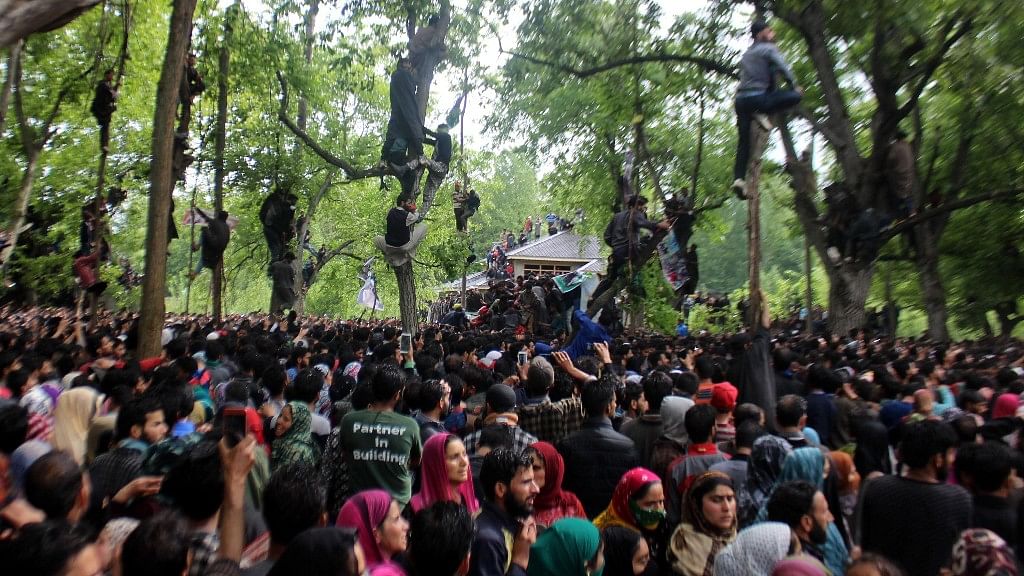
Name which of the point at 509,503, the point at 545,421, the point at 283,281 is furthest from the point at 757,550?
the point at 283,281

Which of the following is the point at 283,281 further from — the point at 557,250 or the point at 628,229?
the point at 557,250

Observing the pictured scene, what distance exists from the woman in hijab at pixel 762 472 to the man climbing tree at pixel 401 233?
9532 mm

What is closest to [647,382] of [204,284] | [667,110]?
[667,110]

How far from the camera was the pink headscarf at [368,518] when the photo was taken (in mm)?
3076

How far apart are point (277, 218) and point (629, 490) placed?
15.1 meters

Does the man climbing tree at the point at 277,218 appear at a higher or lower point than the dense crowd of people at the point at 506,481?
higher

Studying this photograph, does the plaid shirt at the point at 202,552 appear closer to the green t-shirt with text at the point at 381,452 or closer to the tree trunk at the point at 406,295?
the green t-shirt with text at the point at 381,452

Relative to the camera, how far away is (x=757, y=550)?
2922 mm

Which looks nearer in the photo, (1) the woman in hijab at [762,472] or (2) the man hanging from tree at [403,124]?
(1) the woman in hijab at [762,472]

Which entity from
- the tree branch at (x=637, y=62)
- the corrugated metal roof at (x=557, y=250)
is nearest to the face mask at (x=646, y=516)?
the tree branch at (x=637, y=62)

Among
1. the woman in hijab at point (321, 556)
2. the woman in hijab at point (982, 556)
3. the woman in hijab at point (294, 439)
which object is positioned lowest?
the woman in hijab at point (982, 556)

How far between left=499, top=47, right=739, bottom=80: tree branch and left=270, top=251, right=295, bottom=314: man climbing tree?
7.64 metres

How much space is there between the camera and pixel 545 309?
62.7 feet

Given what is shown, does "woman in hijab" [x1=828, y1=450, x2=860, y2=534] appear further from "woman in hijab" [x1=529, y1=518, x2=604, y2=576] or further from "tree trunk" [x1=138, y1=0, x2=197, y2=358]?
"tree trunk" [x1=138, y1=0, x2=197, y2=358]
